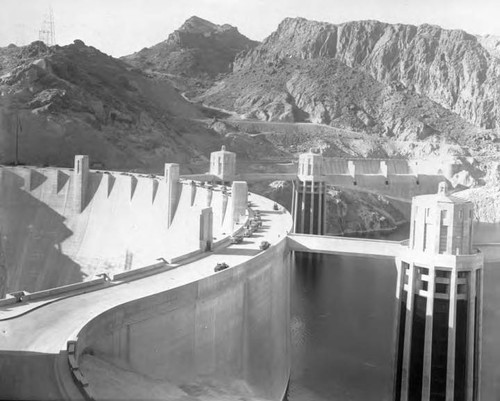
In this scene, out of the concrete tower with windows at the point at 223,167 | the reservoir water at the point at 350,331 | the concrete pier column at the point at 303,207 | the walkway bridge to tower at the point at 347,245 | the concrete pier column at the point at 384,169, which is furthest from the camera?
the concrete pier column at the point at 384,169

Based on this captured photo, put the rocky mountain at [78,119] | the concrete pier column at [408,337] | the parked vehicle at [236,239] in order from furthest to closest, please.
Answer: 1. the rocky mountain at [78,119]
2. the parked vehicle at [236,239]
3. the concrete pier column at [408,337]

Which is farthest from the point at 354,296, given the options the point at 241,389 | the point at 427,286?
the point at 241,389

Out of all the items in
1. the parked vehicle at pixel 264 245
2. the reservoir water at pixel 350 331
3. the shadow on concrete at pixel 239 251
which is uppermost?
the parked vehicle at pixel 264 245

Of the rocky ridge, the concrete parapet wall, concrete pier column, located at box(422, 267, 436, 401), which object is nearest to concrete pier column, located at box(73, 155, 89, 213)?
the rocky ridge

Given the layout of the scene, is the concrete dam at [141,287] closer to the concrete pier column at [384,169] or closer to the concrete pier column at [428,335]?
the concrete pier column at [428,335]

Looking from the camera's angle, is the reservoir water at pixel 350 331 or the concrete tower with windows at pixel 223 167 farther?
the concrete tower with windows at pixel 223 167

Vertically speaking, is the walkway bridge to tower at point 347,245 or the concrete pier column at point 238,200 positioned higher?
the concrete pier column at point 238,200

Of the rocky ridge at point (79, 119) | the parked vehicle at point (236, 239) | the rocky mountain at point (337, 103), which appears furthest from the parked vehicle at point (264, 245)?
the rocky mountain at point (337, 103)
